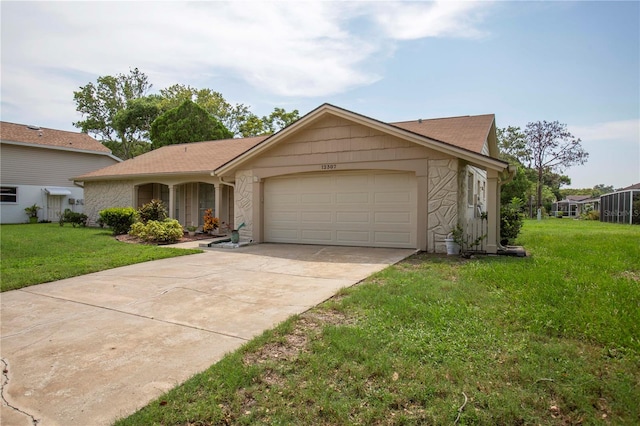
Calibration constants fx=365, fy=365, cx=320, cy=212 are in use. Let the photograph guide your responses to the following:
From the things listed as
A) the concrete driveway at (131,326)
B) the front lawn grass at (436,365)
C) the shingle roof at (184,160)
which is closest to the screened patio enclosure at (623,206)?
the shingle roof at (184,160)

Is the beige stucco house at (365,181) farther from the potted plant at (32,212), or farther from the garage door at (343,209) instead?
the potted plant at (32,212)

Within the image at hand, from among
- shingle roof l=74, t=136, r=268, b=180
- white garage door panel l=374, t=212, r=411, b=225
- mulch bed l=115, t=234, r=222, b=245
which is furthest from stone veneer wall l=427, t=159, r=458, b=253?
shingle roof l=74, t=136, r=268, b=180

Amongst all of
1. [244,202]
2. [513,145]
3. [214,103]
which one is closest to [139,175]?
[244,202]

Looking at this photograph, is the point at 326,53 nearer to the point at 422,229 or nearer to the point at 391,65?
the point at 391,65

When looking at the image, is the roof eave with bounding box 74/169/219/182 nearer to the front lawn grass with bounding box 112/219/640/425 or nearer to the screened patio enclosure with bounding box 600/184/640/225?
the front lawn grass with bounding box 112/219/640/425

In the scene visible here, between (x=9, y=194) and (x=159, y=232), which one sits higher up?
(x=9, y=194)

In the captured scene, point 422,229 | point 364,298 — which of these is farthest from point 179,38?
point 364,298

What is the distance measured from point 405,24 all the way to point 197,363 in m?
9.05

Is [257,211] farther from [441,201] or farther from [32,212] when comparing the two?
[32,212]

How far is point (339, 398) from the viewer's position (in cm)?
266

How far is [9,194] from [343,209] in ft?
74.6

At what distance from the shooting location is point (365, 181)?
1105 cm

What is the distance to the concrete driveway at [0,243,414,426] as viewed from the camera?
2844mm

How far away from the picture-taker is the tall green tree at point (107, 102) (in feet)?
132
